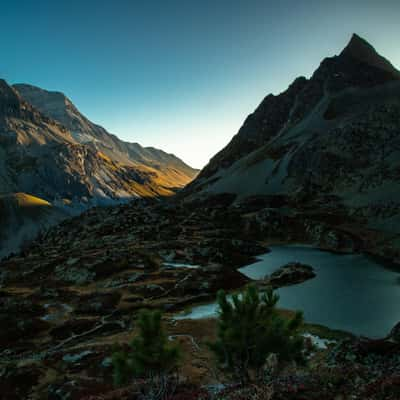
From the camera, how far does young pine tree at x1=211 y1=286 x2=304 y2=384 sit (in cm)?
1755

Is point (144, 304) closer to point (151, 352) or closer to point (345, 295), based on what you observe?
point (345, 295)

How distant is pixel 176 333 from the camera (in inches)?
1984

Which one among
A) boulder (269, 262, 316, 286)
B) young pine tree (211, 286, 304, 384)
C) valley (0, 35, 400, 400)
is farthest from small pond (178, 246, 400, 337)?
young pine tree (211, 286, 304, 384)

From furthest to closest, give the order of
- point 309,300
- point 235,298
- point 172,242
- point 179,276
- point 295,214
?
point 295,214 → point 172,242 → point 179,276 → point 309,300 → point 235,298

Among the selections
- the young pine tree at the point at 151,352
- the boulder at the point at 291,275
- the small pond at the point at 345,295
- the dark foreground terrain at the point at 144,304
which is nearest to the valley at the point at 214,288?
the dark foreground terrain at the point at 144,304

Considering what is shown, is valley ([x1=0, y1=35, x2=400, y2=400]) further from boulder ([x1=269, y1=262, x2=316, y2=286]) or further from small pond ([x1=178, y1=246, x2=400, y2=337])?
boulder ([x1=269, y1=262, x2=316, y2=286])

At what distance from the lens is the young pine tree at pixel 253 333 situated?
17.5m

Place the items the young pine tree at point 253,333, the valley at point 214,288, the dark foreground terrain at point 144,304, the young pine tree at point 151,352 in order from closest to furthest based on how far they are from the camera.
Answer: the young pine tree at point 253,333, the young pine tree at point 151,352, the dark foreground terrain at point 144,304, the valley at point 214,288

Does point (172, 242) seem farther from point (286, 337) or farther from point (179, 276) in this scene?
point (286, 337)

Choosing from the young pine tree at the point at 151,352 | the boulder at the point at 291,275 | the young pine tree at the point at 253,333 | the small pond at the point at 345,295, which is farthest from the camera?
the boulder at the point at 291,275

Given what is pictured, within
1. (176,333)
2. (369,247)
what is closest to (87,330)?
(176,333)

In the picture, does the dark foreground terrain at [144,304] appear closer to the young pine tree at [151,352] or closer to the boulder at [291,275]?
the boulder at [291,275]

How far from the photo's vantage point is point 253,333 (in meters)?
17.7

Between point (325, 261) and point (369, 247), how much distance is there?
22769 mm
